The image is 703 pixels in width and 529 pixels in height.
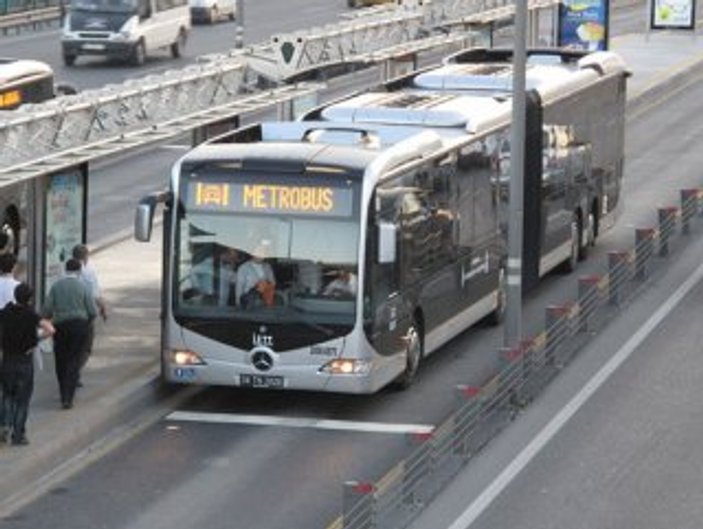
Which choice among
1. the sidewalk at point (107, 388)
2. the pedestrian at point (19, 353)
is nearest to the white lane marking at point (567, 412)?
the sidewalk at point (107, 388)

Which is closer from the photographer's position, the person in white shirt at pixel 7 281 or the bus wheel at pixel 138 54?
the person in white shirt at pixel 7 281

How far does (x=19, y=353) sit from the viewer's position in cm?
2091

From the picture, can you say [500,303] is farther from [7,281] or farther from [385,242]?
[7,281]

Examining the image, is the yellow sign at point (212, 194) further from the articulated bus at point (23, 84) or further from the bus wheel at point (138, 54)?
the bus wheel at point (138, 54)

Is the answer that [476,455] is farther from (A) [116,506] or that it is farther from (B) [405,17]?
(B) [405,17]

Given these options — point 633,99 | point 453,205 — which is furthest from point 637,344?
point 633,99

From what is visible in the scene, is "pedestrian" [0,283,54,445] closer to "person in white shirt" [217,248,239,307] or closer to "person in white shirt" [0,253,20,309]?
"person in white shirt" [0,253,20,309]

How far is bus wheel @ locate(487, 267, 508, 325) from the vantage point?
95.1ft

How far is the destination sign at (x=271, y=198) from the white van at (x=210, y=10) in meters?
54.9

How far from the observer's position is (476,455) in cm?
2175

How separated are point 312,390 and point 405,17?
67.5 ft

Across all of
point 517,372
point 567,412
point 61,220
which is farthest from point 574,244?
point 517,372

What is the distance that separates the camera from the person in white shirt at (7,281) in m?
22.0

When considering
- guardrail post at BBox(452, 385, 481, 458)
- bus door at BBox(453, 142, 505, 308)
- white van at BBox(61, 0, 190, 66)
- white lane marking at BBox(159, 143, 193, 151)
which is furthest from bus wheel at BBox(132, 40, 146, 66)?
guardrail post at BBox(452, 385, 481, 458)
